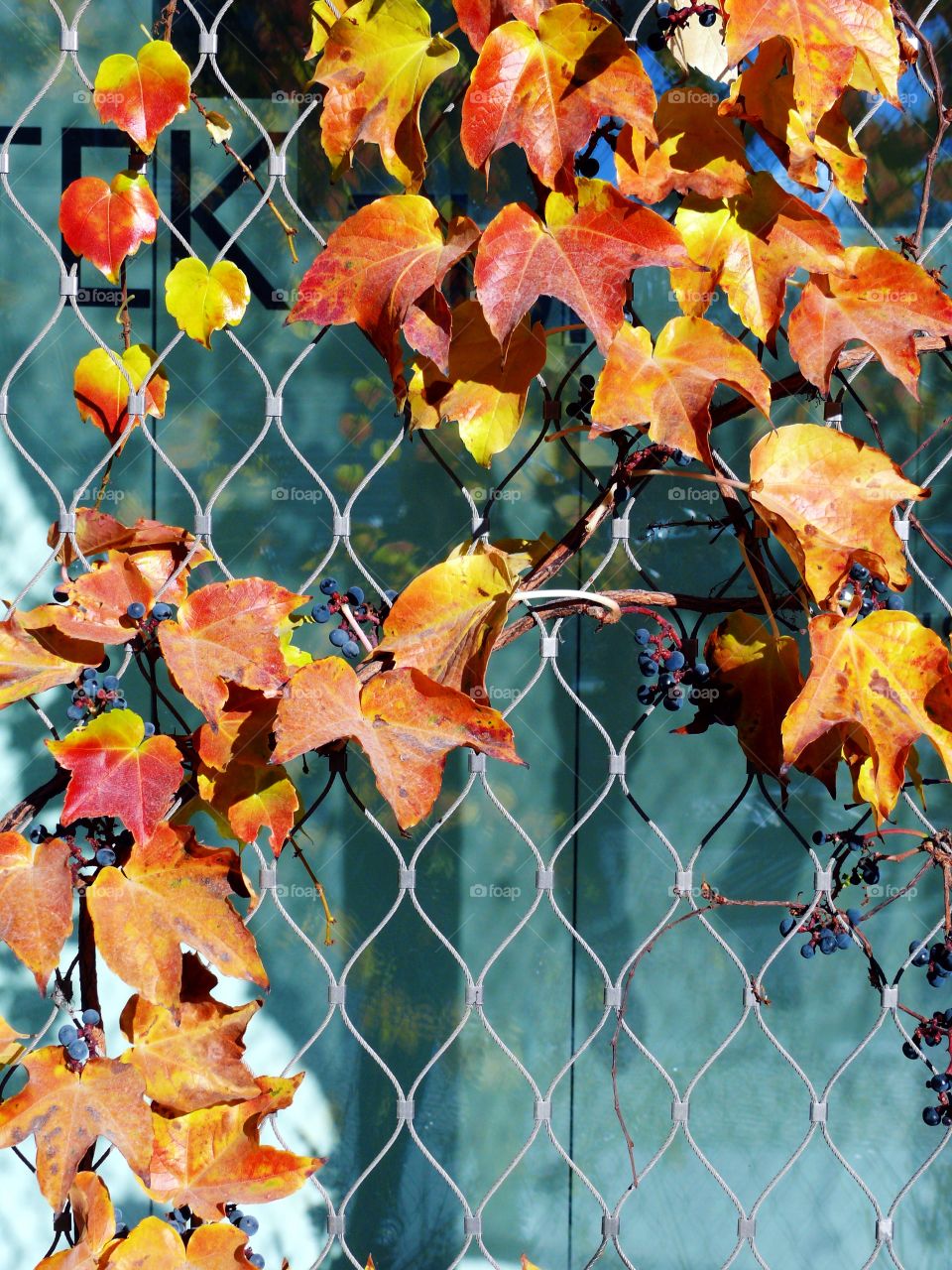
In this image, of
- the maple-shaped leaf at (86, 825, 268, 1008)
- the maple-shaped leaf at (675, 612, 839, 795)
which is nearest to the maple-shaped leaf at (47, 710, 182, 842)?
the maple-shaped leaf at (86, 825, 268, 1008)

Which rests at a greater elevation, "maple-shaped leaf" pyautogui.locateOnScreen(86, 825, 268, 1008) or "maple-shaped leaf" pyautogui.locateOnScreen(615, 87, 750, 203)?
"maple-shaped leaf" pyautogui.locateOnScreen(615, 87, 750, 203)

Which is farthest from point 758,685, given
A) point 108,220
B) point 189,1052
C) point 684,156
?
point 108,220

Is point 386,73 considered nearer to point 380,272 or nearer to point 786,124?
point 380,272

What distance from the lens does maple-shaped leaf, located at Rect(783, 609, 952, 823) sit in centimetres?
82

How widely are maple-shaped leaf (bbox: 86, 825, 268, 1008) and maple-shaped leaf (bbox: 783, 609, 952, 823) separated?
16.0 inches

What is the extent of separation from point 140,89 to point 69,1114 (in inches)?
29.6

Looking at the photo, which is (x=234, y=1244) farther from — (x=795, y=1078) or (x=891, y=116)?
(x=891, y=116)

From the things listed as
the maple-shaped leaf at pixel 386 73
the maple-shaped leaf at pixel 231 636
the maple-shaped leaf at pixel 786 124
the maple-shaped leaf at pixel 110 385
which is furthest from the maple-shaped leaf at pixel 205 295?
the maple-shaped leaf at pixel 786 124

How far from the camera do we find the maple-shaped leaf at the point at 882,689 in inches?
32.3

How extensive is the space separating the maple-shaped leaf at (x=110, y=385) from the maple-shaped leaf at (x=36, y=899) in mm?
376

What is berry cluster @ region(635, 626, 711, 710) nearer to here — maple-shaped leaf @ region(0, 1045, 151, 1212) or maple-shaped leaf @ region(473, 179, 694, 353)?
maple-shaped leaf @ region(473, 179, 694, 353)

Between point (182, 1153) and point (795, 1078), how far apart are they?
0.70 metres

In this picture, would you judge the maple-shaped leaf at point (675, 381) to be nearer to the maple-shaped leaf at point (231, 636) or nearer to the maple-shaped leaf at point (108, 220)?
the maple-shaped leaf at point (231, 636)

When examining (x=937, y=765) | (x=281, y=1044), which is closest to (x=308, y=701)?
(x=281, y=1044)
